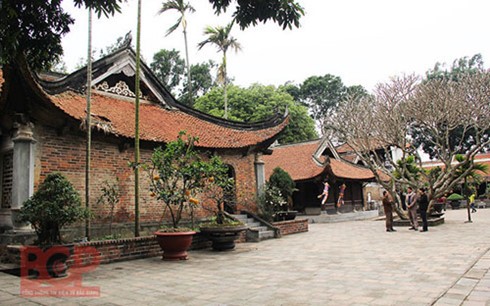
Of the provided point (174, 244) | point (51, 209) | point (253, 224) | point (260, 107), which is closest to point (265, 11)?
point (51, 209)

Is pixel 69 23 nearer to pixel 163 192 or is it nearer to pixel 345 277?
pixel 163 192

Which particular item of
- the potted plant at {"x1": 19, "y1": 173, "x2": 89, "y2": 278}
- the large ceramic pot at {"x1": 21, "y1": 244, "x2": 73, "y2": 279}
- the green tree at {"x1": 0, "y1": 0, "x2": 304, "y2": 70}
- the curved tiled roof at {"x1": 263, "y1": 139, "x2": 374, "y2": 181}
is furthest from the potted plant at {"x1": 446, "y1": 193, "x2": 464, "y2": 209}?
the green tree at {"x1": 0, "y1": 0, "x2": 304, "y2": 70}

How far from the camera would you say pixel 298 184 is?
21.8 meters

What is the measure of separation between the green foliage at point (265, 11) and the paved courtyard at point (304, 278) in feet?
10.1

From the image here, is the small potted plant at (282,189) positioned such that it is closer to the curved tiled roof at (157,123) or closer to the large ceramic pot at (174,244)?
the curved tiled roof at (157,123)

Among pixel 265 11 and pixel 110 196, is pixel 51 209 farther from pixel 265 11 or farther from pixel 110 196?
pixel 265 11

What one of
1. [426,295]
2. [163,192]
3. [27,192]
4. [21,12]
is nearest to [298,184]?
[163,192]

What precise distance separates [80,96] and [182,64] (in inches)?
A: 1085

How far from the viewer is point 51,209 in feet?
20.0

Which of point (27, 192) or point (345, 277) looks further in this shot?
point (27, 192)

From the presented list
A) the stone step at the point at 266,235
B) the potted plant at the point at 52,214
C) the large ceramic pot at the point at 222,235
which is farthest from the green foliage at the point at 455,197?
the potted plant at the point at 52,214

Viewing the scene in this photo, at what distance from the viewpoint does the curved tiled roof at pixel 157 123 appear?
33.0 feet

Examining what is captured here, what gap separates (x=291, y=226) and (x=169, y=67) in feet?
92.0

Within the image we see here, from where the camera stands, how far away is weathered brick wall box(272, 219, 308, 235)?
1267 cm
